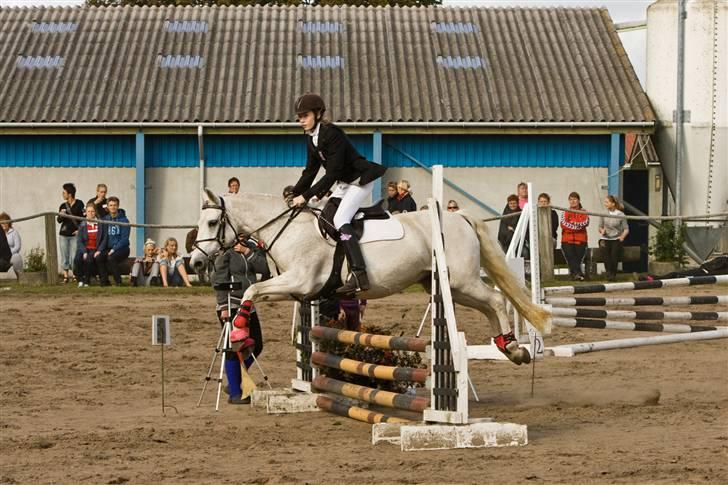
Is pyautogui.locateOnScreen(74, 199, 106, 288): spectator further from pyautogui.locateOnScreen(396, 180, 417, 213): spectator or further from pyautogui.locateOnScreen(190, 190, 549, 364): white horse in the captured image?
pyautogui.locateOnScreen(190, 190, 549, 364): white horse

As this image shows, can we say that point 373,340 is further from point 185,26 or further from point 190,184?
point 185,26

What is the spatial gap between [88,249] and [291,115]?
564 centimetres

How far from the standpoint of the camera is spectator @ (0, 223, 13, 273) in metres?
18.9

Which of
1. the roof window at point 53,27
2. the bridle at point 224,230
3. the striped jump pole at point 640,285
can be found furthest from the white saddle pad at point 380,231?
the roof window at point 53,27

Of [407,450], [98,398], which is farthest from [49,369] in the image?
[407,450]

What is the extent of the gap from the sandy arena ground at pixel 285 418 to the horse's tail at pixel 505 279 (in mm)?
749

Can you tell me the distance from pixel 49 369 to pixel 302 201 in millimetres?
4283

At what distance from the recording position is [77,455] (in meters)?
7.93

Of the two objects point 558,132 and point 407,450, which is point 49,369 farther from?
point 558,132

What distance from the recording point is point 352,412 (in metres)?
9.16

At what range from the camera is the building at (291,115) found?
76.1 feet

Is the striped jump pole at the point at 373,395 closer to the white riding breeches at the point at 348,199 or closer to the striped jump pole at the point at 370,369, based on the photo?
the striped jump pole at the point at 370,369

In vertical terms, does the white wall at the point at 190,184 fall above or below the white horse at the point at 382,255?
above

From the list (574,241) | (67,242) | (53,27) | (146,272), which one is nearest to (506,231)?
(574,241)
